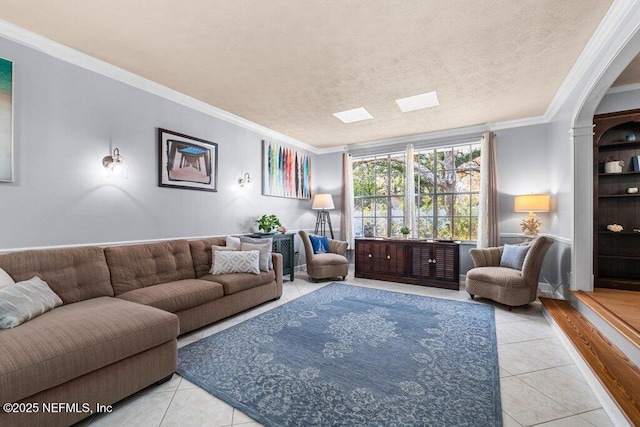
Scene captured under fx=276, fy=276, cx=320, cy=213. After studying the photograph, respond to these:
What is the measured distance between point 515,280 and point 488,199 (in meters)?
1.75

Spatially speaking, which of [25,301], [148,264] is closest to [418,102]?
[148,264]

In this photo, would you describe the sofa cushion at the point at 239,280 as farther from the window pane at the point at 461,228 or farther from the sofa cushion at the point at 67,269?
the window pane at the point at 461,228

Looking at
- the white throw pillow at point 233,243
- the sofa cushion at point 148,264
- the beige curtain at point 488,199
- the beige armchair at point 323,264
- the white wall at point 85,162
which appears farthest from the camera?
the beige armchair at point 323,264

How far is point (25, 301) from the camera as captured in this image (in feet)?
6.06

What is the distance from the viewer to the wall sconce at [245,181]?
15.1 ft

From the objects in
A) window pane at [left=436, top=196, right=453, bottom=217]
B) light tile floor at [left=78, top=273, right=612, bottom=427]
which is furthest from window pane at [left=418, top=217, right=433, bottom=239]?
light tile floor at [left=78, top=273, right=612, bottom=427]

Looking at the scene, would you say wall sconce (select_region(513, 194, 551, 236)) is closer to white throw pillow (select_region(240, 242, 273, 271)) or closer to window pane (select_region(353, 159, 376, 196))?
window pane (select_region(353, 159, 376, 196))

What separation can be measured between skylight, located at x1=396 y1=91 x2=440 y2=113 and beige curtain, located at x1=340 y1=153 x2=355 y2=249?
2.14m

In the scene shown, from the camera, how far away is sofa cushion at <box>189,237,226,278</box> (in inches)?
136

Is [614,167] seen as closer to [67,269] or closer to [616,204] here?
[616,204]

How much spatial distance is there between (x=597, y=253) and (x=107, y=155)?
597 cm

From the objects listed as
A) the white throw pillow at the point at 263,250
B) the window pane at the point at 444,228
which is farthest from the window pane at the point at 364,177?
the white throw pillow at the point at 263,250

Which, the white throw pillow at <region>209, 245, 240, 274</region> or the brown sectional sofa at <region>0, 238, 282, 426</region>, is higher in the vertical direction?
the white throw pillow at <region>209, 245, 240, 274</region>

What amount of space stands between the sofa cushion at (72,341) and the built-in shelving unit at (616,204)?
4.89m
